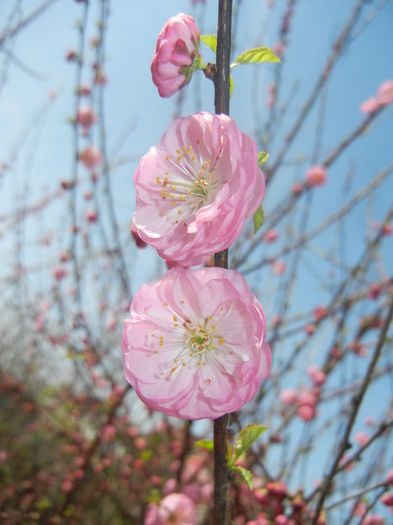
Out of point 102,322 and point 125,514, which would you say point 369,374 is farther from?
point 125,514

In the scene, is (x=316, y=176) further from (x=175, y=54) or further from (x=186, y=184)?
(x=175, y=54)

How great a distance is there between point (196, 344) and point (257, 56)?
0.57 m

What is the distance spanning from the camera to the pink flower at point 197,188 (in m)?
0.58

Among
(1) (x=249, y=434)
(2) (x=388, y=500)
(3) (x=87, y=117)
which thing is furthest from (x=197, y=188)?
(3) (x=87, y=117)

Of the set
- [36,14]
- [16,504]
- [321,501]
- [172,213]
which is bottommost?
[16,504]

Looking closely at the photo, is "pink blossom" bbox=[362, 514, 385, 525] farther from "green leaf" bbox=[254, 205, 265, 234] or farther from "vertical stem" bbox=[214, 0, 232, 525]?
"green leaf" bbox=[254, 205, 265, 234]

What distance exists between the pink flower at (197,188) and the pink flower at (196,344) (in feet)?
0.20

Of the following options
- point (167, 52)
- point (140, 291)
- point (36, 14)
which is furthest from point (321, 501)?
point (36, 14)

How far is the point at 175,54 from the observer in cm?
69

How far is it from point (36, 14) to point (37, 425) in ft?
15.3

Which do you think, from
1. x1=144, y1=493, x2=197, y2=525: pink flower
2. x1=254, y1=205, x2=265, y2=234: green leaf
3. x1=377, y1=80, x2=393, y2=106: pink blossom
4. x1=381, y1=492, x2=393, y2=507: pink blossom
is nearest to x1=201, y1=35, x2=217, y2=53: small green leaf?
x1=254, y1=205, x2=265, y2=234: green leaf

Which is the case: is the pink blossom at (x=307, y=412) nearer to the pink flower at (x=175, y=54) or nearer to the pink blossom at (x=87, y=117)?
the pink flower at (x=175, y=54)

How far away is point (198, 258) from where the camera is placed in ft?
1.90

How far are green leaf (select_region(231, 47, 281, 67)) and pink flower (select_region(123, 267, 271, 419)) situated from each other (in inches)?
16.3
